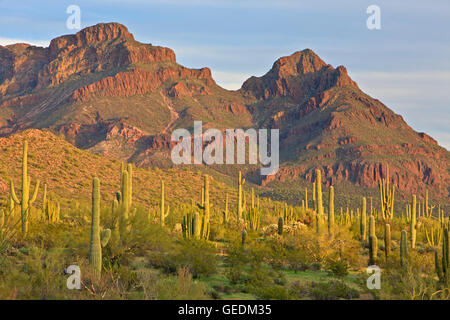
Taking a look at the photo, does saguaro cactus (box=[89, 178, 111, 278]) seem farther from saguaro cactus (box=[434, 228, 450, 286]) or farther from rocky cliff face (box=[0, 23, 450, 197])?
rocky cliff face (box=[0, 23, 450, 197])

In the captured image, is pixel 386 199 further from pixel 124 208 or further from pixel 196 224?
pixel 124 208

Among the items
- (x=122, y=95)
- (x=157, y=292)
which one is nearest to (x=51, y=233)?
(x=157, y=292)

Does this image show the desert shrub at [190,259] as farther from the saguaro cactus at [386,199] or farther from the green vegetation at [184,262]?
the saguaro cactus at [386,199]

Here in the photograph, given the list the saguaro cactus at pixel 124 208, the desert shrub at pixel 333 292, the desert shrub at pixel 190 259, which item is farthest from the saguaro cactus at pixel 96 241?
the desert shrub at pixel 333 292

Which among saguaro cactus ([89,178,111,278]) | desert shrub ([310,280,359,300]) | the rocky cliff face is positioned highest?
the rocky cliff face

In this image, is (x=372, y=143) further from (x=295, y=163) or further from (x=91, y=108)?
(x=91, y=108)

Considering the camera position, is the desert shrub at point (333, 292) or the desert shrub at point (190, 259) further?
the desert shrub at point (190, 259)

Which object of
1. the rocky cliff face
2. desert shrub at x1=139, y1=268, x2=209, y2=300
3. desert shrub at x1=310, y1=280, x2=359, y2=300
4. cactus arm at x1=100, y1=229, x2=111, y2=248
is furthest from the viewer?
the rocky cliff face

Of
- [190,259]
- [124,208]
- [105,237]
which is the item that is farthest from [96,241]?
[190,259]

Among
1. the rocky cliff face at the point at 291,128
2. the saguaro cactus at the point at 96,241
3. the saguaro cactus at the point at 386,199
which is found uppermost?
the rocky cliff face at the point at 291,128

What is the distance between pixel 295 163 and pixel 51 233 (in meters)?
115

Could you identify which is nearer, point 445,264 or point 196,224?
point 445,264

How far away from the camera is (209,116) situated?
18025cm

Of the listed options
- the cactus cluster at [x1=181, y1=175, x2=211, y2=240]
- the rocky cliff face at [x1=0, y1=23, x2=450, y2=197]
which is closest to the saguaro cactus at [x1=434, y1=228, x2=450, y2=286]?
the cactus cluster at [x1=181, y1=175, x2=211, y2=240]
